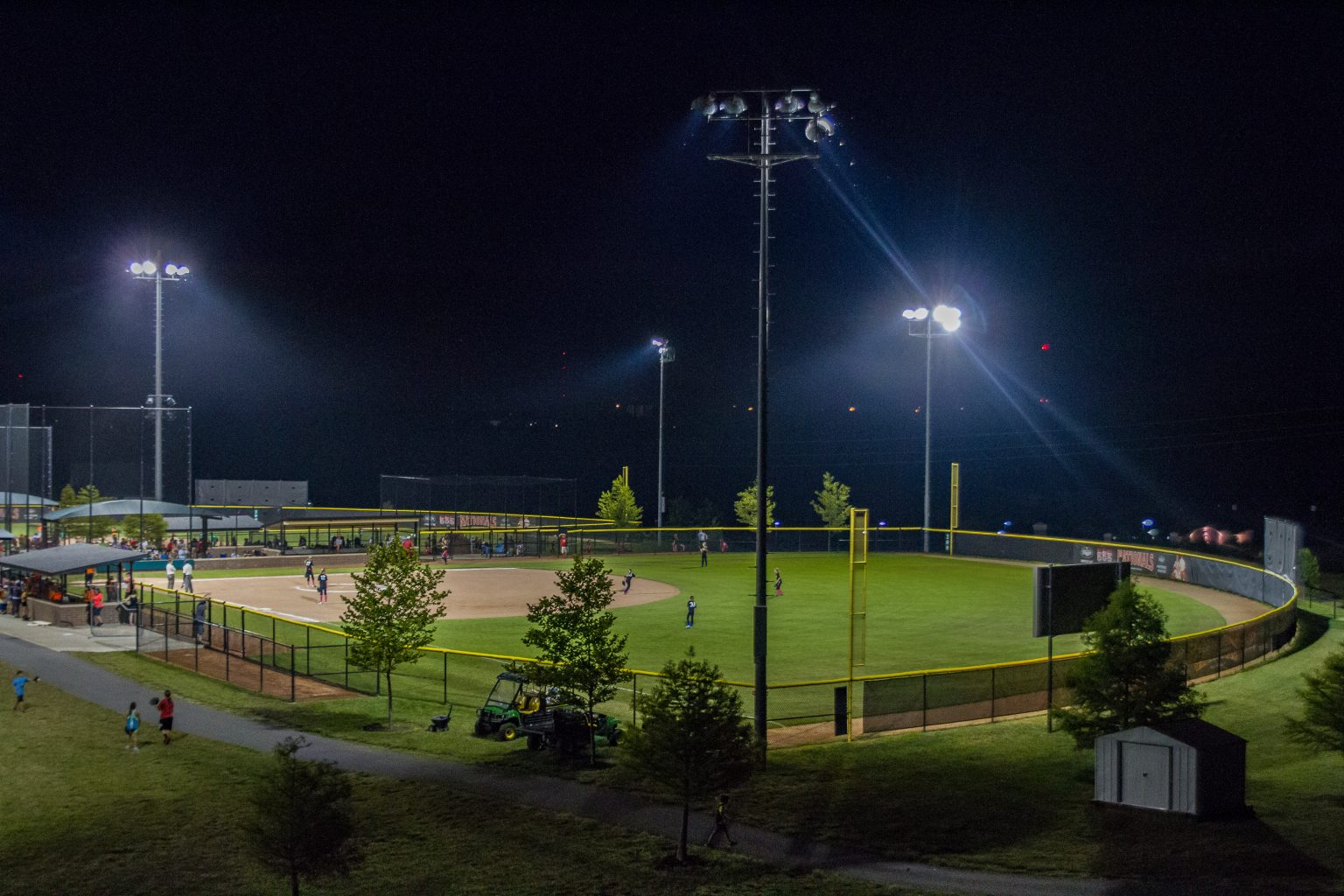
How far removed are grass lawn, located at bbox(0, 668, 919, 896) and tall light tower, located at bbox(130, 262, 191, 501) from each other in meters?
41.7

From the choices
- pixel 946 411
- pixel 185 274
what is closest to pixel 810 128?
pixel 185 274

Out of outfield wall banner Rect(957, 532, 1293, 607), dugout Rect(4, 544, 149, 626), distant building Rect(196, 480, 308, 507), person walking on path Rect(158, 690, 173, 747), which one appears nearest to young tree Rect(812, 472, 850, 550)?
outfield wall banner Rect(957, 532, 1293, 607)

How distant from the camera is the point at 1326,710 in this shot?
18.4m

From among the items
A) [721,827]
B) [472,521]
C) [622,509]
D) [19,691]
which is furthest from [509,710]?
[472,521]

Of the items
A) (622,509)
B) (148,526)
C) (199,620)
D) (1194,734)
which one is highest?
(1194,734)

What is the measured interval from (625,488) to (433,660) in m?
49.7

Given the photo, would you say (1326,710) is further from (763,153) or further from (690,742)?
(763,153)

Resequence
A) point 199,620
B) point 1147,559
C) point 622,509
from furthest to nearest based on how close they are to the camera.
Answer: point 622,509
point 1147,559
point 199,620

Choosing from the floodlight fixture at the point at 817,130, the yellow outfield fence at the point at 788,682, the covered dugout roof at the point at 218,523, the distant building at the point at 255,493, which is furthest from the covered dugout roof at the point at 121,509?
the floodlight fixture at the point at 817,130

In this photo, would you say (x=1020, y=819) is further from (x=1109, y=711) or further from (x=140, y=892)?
(x=140, y=892)

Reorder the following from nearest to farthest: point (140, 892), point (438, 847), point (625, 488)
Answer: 1. point (140, 892)
2. point (438, 847)
3. point (625, 488)

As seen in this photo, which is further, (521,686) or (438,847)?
(521,686)

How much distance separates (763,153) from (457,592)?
114 ft

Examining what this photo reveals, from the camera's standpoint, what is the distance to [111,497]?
64.4 meters
